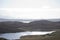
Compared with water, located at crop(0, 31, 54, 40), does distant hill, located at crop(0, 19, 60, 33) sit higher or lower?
higher

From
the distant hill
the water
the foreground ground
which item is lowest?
the foreground ground

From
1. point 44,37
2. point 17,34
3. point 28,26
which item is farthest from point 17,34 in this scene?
point 44,37

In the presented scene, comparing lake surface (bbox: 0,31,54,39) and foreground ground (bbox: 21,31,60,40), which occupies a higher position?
lake surface (bbox: 0,31,54,39)

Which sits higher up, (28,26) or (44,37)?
(28,26)

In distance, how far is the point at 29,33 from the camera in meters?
1.17

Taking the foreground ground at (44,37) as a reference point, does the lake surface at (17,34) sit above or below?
above

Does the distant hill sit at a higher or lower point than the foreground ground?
higher

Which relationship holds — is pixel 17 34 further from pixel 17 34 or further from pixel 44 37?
pixel 44 37

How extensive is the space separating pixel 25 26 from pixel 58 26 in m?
0.42

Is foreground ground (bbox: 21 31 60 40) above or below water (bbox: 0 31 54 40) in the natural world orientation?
below

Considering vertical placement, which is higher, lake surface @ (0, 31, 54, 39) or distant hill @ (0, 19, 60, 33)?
distant hill @ (0, 19, 60, 33)

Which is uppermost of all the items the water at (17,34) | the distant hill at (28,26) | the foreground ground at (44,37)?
the distant hill at (28,26)

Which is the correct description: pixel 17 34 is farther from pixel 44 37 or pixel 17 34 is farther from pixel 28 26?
pixel 44 37

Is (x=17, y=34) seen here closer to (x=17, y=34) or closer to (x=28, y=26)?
(x=17, y=34)
